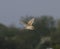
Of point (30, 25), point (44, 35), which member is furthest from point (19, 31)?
point (30, 25)

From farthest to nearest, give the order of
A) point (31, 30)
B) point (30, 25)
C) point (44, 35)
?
point (44, 35), point (31, 30), point (30, 25)

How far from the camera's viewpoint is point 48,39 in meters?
37.2

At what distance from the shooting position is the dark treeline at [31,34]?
118 feet

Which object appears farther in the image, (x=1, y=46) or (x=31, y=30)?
(x=1, y=46)

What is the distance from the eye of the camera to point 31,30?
34.8 metres

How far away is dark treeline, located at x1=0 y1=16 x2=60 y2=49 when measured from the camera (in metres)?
36.1

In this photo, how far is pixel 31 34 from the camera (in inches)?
1421

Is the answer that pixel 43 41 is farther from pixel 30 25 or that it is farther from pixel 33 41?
pixel 30 25

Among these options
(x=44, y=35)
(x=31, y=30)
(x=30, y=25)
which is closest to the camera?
(x=30, y=25)

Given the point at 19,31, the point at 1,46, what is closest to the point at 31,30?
the point at 19,31

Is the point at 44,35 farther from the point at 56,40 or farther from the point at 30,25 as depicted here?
the point at 30,25

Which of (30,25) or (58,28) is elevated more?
(58,28)

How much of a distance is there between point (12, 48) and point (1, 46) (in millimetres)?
975

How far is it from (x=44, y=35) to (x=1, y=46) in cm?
332
